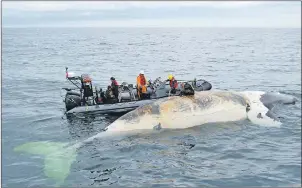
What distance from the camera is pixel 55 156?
16875mm

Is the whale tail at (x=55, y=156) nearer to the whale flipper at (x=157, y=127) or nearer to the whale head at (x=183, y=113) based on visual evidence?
the whale head at (x=183, y=113)

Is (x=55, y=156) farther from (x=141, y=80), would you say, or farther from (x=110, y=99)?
(x=141, y=80)

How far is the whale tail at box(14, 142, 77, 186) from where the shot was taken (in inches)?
606

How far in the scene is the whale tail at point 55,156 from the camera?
50.5 ft

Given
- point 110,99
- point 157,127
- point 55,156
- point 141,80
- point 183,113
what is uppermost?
point 141,80

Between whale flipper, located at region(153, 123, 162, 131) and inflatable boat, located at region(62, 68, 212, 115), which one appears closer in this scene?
whale flipper, located at region(153, 123, 162, 131)

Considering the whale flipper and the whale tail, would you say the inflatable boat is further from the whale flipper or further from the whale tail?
the whale tail

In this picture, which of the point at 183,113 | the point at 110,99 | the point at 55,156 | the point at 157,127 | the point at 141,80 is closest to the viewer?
the point at 55,156

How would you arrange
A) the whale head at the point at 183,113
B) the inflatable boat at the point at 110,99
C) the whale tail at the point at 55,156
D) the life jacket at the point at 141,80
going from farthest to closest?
the life jacket at the point at 141,80
the inflatable boat at the point at 110,99
the whale head at the point at 183,113
the whale tail at the point at 55,156

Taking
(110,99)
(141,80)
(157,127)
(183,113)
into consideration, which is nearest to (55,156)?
(157,127)

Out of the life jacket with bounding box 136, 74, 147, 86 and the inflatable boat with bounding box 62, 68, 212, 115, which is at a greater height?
the life jacket with bounding box 136, 74, 147, 86

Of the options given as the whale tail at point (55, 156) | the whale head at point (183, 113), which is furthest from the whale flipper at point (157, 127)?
the whale tail at point (55, 156)

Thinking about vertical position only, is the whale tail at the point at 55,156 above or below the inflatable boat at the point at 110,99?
below

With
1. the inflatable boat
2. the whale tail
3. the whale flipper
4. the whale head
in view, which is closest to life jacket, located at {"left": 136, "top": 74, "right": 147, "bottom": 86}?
the inflatable boat
